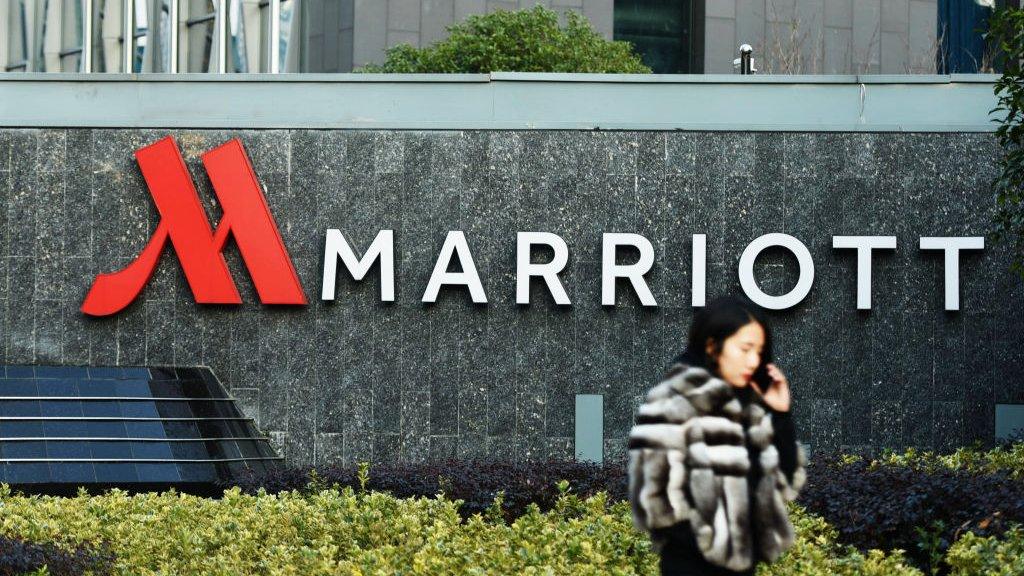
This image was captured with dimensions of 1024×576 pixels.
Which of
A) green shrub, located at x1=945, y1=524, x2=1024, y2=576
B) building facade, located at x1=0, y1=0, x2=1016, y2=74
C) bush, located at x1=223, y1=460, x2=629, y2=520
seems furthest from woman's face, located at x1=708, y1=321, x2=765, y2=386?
building facade, located at x1=0, y1=0, x2=1016, y2=74

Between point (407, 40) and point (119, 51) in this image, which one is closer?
point (119, 51)

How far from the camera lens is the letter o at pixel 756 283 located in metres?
15.2

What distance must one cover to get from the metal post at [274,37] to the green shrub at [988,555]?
1982 centimetres

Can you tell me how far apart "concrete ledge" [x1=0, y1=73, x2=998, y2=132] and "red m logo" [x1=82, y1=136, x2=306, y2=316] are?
0.48 m

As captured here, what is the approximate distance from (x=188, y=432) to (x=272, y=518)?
15.8ft

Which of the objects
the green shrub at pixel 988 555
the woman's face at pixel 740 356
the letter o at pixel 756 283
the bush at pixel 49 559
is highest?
the letter o at pixel 756 283

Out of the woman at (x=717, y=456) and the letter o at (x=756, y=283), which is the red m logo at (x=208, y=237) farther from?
the woman at (x=717, y=456)

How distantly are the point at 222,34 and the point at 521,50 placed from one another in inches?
332

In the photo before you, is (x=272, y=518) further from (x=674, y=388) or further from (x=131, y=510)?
(x=674, y=388)

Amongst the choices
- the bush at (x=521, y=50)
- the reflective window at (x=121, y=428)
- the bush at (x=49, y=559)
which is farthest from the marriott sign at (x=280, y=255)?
the bush at (x=521, y=50)

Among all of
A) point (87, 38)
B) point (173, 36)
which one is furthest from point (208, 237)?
point (87, 38)

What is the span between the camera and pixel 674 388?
5762 mm

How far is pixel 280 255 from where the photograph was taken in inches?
615

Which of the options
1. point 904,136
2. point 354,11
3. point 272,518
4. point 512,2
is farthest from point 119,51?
point 272,518
